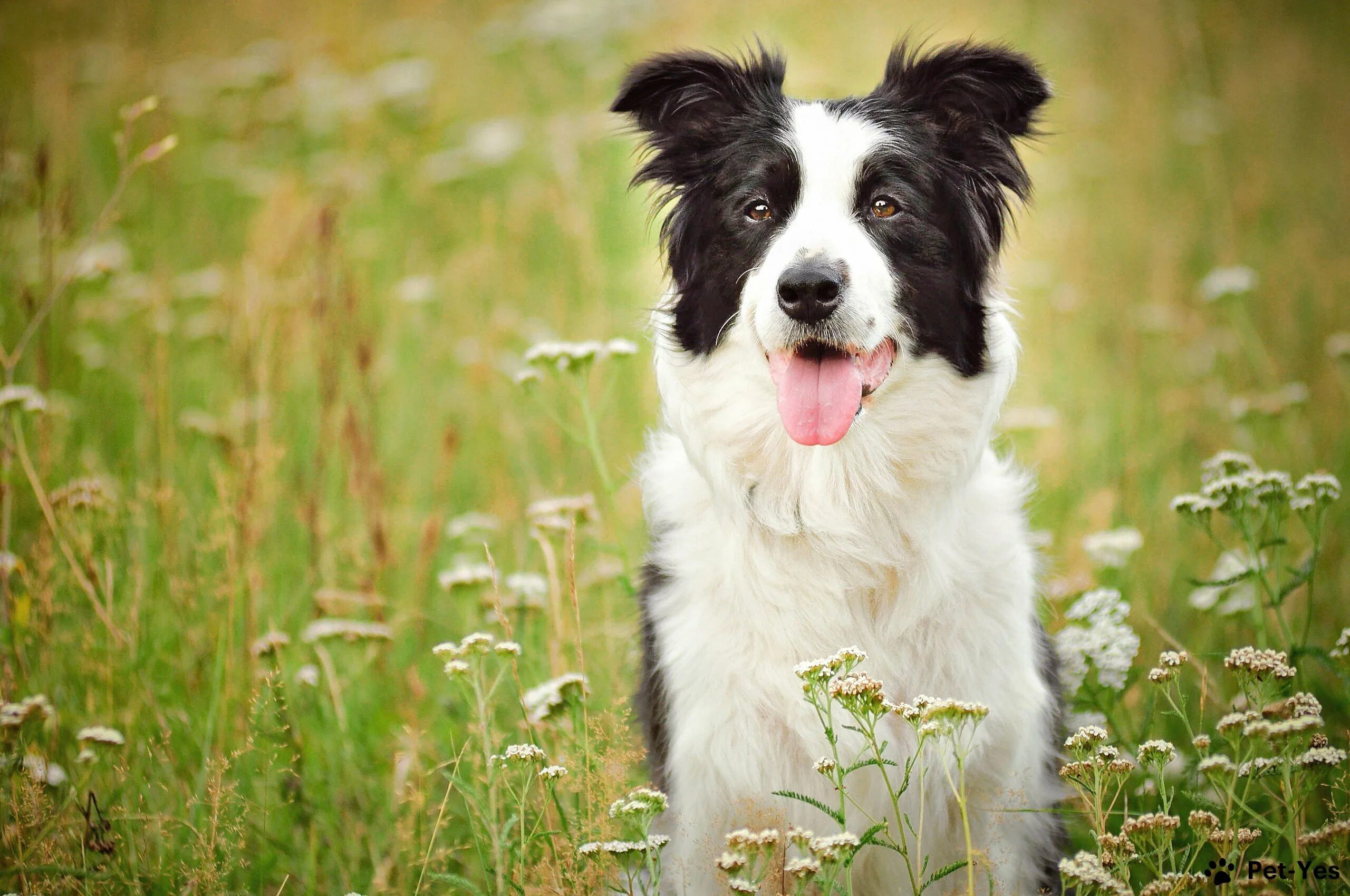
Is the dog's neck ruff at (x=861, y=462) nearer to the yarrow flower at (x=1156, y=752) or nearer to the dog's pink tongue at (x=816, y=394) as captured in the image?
the dog's pink tongue at (x=816, y=394)

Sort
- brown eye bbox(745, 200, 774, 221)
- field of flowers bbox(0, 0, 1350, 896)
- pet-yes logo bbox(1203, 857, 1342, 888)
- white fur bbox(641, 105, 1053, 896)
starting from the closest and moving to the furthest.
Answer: pet-yes logo bbox(1203, 857, 1342, 888) → field of flowers bbox(0, 0, 1350, 896) → white fur bbox(641, 105, 1053, 896) → brown eye bbox(745, 200, 774, 221)

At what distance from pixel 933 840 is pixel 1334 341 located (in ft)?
9.43

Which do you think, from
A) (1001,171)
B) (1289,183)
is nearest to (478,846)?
(1001,171)

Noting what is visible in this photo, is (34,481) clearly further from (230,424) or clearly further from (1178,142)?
(1178,142)

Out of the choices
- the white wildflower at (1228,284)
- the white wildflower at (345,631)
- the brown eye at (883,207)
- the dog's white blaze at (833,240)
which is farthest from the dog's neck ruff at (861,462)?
the white wildflower at (1228,284)

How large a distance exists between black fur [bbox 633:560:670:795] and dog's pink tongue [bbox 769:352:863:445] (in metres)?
0.56

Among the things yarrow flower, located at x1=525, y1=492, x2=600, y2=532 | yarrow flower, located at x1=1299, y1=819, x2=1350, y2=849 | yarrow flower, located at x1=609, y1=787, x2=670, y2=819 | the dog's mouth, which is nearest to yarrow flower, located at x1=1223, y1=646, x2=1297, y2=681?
yarrow flower, located at x1=1299, y1=819, x2=1350, y2=849

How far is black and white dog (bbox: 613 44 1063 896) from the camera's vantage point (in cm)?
266

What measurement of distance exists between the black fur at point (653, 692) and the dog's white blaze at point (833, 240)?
0.73 metres

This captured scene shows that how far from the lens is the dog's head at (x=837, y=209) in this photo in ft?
8.86

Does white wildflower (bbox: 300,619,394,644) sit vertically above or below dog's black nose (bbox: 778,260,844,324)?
below

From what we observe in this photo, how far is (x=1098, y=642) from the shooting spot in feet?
9.49

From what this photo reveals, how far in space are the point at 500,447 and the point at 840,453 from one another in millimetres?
2984

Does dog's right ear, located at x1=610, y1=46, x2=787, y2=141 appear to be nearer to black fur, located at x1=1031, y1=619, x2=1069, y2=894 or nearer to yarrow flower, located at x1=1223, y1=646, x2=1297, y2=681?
black fur, located at x1=1031, y1=619, x2=1069, y2=894
